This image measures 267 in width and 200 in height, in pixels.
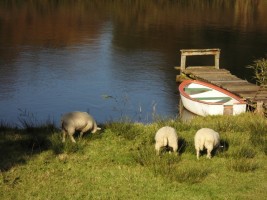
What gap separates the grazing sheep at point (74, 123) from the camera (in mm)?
11180

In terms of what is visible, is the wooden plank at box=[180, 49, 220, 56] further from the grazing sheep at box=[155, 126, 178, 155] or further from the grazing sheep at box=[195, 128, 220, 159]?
the grazing sheep at box=[155, 126, 178, 155]

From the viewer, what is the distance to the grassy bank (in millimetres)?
8875

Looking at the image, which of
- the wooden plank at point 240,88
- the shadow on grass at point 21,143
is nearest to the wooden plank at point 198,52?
the wooden plank at point 240,88

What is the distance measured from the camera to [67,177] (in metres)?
9.48

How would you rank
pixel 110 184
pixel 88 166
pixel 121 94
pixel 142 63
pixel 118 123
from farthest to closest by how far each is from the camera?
1. pixel 142 63
2. pixel 121 94
3. pixel 118 123
4. pixel 88 166
5. pixel 110 184

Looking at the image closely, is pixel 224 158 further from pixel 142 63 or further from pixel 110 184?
pixel 142 63

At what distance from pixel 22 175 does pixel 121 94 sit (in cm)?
2302

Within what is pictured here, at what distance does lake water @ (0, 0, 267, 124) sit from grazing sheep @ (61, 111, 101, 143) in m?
4.11

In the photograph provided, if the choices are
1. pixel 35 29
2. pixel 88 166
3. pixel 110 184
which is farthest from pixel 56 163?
pixel 35 29

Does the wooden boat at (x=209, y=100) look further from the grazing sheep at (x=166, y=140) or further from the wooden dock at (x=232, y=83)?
the grazing sheep at (x=166, y=140)

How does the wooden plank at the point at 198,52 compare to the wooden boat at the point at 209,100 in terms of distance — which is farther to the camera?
the wooden plank at the point at 198,52

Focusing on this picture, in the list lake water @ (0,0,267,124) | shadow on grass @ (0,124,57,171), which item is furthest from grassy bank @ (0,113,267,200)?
lake water @ (0,0,267,124)

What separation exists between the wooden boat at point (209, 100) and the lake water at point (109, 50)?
5.08 feet

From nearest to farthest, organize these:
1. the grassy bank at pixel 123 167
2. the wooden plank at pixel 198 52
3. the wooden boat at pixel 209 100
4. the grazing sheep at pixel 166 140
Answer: the grassy bank at pixel 123 167 < the grazing sheep at pixel 166 140 < the wooden boat at pixel 209 100 < the wooden plank at pixel 198 52
